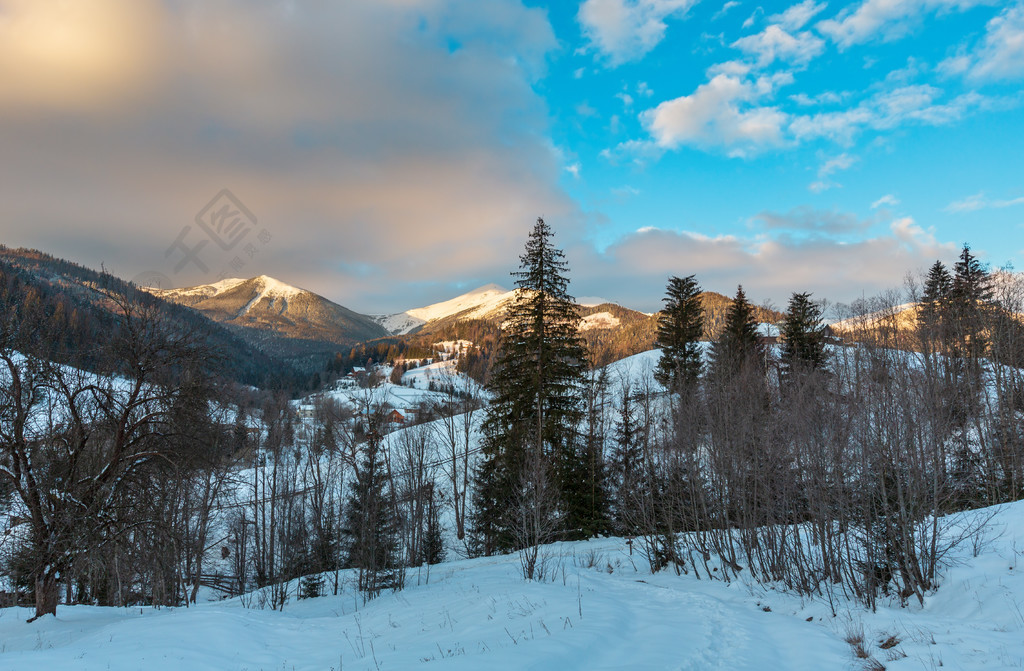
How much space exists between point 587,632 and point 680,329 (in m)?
34.7

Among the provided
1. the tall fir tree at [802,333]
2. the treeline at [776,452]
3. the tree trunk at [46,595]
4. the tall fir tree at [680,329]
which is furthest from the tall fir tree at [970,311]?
the tree trunk at [46,595]

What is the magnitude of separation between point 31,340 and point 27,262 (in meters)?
229

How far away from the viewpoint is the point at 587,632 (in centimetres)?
1037

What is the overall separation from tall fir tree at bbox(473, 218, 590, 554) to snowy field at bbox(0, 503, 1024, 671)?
32.4 ft

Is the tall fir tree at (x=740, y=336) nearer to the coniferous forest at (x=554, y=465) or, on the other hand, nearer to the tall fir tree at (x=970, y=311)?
the coniferous forest at (x=554, y=465)

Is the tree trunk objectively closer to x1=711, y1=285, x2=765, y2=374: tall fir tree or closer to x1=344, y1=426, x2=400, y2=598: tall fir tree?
x1=344, y1=426, x2=400, y2=598: tall fir tree

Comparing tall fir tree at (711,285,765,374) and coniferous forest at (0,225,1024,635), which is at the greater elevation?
tall fir tree at (711,285,765,374)

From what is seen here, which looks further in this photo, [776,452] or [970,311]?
[970,311]

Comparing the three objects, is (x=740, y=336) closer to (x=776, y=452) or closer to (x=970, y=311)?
(x=970, y=311)

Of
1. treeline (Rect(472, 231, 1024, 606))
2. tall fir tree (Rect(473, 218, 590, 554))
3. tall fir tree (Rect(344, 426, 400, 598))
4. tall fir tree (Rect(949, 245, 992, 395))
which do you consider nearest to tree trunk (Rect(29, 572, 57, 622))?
tall fir tree (Rect(344, 426, 400, 598))

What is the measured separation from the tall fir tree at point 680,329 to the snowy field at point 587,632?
2574 cm

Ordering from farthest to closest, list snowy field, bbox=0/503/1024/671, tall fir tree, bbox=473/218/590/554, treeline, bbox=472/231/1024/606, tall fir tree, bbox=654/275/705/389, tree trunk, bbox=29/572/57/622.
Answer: tall fir tree, bbox=654/275/705/389 < tall fir tree, bbox=473/218/590/554 < tree trunk, bbox=29/572/57/622 < treeline, bbox=472/231/1024/606 < snowy field, bbox=0/503/1024/671

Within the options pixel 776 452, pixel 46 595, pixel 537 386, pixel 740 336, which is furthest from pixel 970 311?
pixel 46 595

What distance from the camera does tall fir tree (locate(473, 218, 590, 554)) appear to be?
27.1m
